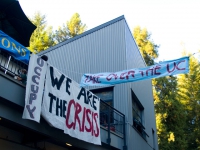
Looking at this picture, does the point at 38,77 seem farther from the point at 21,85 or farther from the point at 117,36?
the point at 117,36

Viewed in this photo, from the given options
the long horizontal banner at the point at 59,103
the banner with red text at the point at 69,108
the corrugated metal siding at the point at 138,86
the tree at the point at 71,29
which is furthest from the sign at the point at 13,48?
the tree at the point at 71,29

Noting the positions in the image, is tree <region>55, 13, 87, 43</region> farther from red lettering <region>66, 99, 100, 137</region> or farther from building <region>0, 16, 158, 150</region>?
red lettering <region>66, 99, 100, 137</region>

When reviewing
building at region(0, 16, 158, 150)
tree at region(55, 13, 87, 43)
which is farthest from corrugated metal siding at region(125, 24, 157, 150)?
tree at region(55, 13, 87, 43)

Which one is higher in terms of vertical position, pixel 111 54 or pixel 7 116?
pixel 111 54

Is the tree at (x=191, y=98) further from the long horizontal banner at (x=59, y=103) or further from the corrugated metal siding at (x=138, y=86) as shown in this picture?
the long horizontal banner at (x=59, y=103)

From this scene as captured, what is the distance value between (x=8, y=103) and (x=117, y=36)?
7.89m

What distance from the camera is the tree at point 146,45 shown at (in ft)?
92.2

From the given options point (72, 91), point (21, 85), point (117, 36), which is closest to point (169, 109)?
point (117, 36)

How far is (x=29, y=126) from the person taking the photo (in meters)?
5.48

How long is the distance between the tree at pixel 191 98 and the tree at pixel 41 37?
14.7 meters

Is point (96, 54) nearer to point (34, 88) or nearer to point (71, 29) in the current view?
point (34, 88)

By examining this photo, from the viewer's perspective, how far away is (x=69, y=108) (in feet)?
20.9

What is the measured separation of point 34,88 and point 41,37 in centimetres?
2188

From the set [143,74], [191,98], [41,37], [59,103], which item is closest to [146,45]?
[191,98]
